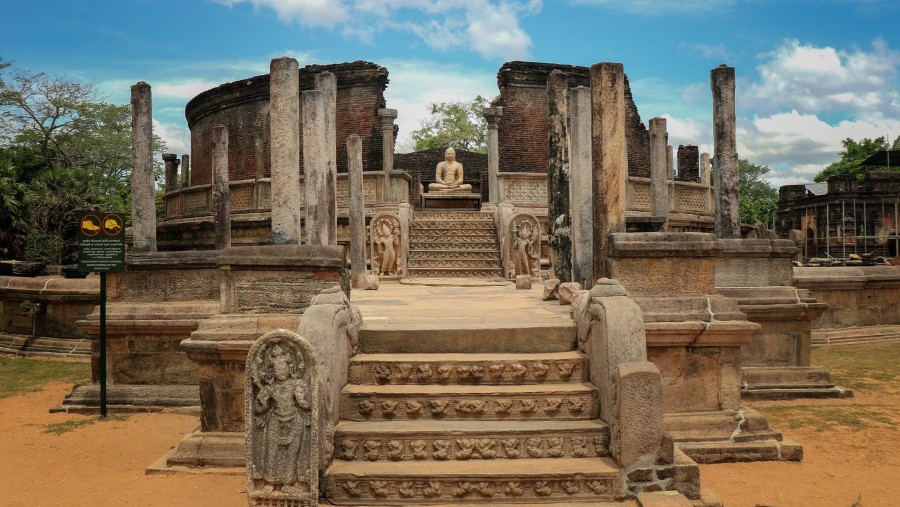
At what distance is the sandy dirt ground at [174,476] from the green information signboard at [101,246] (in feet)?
5.49

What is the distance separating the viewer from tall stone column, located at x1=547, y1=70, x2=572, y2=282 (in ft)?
29.6

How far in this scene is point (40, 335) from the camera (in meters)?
12.0

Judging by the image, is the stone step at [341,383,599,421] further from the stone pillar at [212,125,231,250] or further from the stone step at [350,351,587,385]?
the stone pillar at [212,125,231,250]

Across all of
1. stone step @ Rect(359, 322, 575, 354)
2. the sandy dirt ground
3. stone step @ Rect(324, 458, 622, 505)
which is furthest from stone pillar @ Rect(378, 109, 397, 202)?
stone step @ Rect(324, 458, 622, 505)

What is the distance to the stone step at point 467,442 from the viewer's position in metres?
4.41

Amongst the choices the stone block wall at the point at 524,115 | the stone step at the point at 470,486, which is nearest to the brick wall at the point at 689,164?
the stone block wall at the point at 524,115

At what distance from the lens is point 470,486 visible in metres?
4.18

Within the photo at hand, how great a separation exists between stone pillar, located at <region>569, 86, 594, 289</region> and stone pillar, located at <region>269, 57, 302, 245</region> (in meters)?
3.04

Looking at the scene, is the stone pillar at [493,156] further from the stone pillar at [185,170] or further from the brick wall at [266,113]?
the stone pillar at [185,170]

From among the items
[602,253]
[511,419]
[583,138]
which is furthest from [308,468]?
[583,138]

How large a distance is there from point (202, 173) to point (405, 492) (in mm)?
27282

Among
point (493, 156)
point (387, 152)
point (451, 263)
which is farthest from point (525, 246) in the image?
point (387, 152)

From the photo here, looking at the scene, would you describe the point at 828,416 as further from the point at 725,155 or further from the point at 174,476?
the point at 174,476

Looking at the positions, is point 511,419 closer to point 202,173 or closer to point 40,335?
point 40,335
